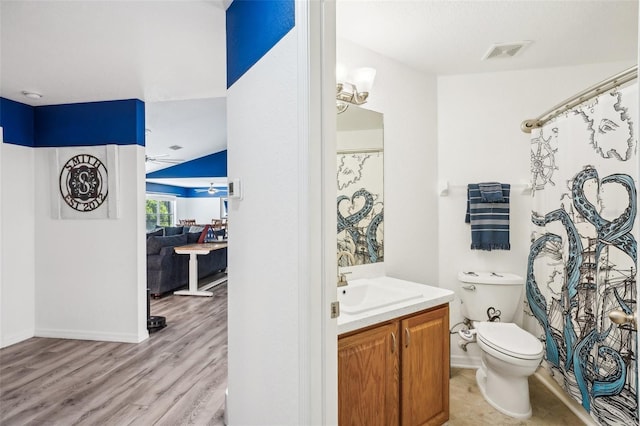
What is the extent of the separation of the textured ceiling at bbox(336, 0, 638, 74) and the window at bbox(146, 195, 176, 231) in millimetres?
9737

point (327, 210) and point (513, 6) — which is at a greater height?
point (513, 6)

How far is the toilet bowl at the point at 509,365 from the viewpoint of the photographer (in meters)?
1.91

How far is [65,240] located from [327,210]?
336 cm

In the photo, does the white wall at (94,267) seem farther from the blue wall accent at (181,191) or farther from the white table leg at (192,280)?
the blue wall accent at (181,191)

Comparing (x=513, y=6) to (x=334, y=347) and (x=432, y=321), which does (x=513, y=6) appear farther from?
(x=334, y=347)

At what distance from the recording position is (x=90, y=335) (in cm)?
327

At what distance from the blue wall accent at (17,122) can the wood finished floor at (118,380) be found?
1.95 meters

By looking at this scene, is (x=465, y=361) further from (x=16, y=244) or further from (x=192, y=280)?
(x=16, y=244)

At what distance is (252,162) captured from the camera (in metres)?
1.42

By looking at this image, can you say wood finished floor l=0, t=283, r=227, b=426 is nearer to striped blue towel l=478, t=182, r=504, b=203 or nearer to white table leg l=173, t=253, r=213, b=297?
white table leg l=173, t=253, r=213, b=297

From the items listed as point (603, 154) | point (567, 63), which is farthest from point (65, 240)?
point (567, 63)

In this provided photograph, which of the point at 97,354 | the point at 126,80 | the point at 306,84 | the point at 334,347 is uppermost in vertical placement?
the point at 126,80

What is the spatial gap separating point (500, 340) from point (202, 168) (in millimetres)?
7567

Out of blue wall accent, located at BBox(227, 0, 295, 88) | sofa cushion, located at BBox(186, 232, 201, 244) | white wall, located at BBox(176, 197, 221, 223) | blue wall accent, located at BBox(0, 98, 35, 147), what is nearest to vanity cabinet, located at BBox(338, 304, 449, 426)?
blue wall accent, located at BBox(227, 0, 295, 88)
